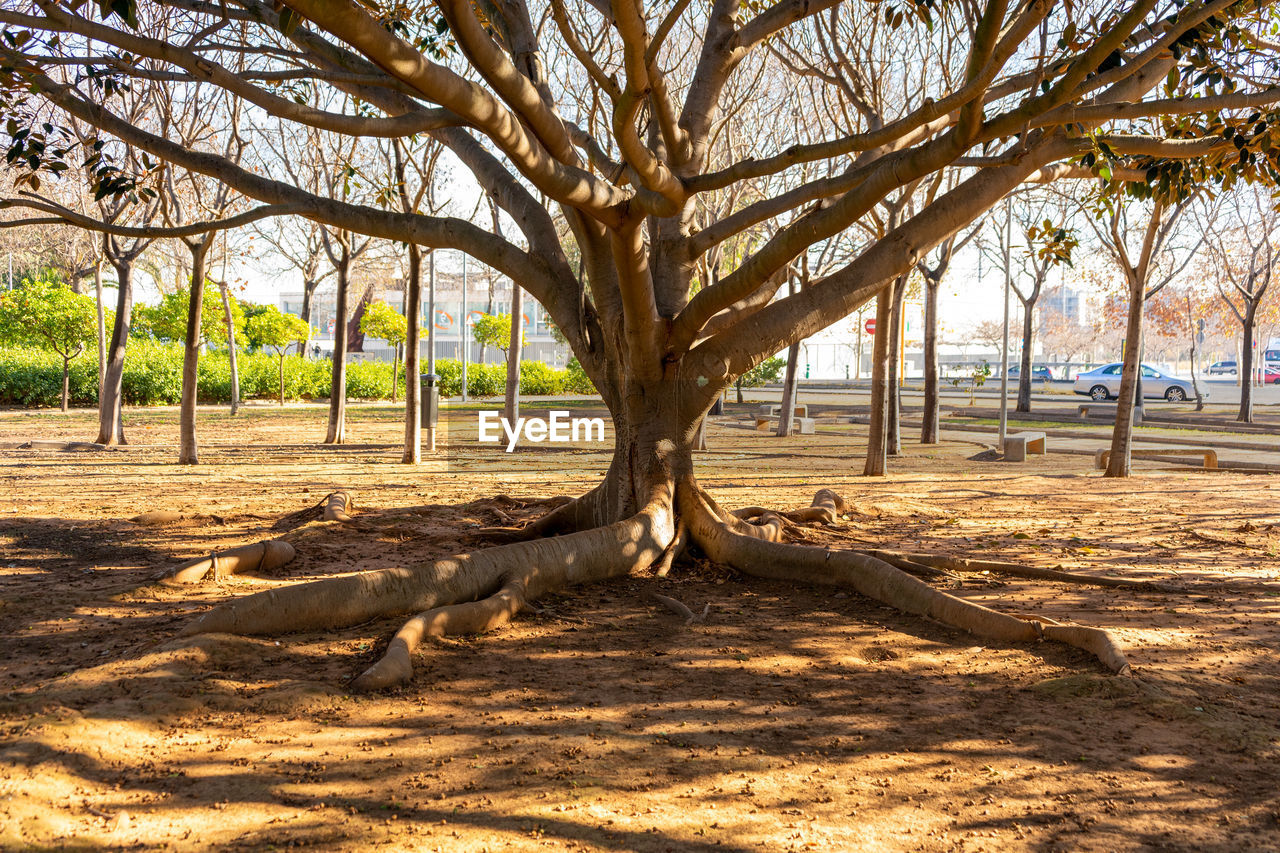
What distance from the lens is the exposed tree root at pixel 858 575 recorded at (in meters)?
4.94

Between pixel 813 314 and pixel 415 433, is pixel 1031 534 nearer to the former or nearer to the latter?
pixel 813 314

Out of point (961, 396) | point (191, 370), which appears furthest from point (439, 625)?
point (961, 396)

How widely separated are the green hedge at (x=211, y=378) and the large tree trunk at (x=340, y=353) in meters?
10.7

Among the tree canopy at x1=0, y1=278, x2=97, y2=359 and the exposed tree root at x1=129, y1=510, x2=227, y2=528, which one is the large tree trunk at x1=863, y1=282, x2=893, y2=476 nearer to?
the exposed tree root at x1=129, y1=510, x2=227, y2=528

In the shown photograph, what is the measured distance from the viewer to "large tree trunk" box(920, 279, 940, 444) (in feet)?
58.5

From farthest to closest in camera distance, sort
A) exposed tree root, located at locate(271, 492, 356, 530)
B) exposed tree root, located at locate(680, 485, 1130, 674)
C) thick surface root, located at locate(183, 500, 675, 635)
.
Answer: exposed tree root, located at locate(271, 492, 356, 530) → exposed tree root, located at locate(680, 485, 1130, 674) → thick surface root, located at locate(183, 500, 675, 635)

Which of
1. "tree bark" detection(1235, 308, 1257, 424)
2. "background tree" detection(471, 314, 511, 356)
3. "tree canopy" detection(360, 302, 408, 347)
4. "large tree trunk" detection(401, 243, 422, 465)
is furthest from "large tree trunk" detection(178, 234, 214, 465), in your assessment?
"tree bark" detection(1235, 308, 1257, 424)

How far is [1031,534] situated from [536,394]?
29745 mm

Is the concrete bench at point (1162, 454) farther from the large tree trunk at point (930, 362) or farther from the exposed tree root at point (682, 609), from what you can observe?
the exposed tree root at point (682, 609)

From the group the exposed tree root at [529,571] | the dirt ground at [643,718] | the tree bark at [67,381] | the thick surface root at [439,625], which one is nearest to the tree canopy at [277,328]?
the tree bark at [67,381]

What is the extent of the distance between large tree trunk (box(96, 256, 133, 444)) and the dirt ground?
8362 mm

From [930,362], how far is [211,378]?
69.1 feet

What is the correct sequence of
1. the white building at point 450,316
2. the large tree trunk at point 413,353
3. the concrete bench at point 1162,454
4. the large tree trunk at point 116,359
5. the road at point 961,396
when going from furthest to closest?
1. the white building at point 450,316
2. the road at point 961,396
3. the large tree trunk at point 116,359
4. the concrete bench at point 1162,454
5. the large tree trunk at point 413,353

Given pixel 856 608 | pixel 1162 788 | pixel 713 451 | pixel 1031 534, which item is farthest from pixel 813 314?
pixel 713 451
